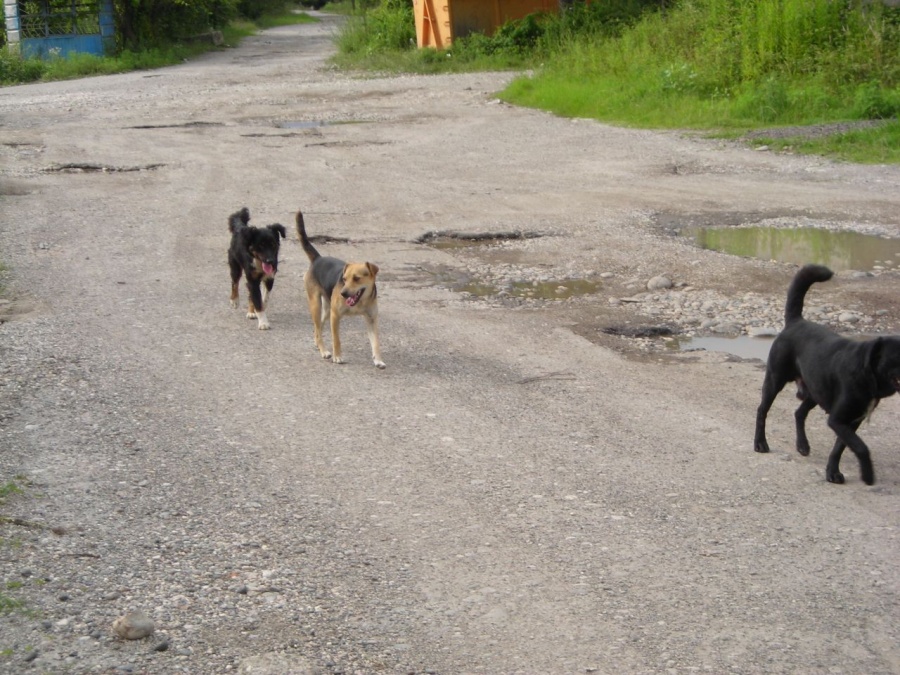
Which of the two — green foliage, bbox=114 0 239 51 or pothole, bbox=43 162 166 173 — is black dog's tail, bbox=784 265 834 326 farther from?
green foliage, bbox=114 0 239 51

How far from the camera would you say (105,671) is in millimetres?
3938

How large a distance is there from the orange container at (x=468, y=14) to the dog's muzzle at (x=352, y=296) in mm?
27477

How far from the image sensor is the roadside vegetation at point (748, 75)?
59.3 feet

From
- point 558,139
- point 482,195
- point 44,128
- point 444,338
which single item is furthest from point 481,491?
point 44,128

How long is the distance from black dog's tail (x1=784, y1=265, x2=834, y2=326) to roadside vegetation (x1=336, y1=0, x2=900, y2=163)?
10430mm

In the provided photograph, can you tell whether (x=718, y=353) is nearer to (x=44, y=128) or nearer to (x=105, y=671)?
(x=105, y=671)

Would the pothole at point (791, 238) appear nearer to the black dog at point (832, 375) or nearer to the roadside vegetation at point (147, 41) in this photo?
the black dog at point (832, 375)

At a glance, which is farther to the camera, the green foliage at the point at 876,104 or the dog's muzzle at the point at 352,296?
the green foliage at the point at 876,104

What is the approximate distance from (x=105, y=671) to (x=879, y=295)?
24.4 ft

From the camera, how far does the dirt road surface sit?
4.27m

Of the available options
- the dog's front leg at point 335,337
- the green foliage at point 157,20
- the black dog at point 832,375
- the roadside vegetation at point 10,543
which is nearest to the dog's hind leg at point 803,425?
the black dog at point 832,375

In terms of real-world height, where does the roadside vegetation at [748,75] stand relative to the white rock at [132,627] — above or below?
above

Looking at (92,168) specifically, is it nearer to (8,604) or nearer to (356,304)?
(356,304)

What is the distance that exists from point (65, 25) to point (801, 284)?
1477 inches
